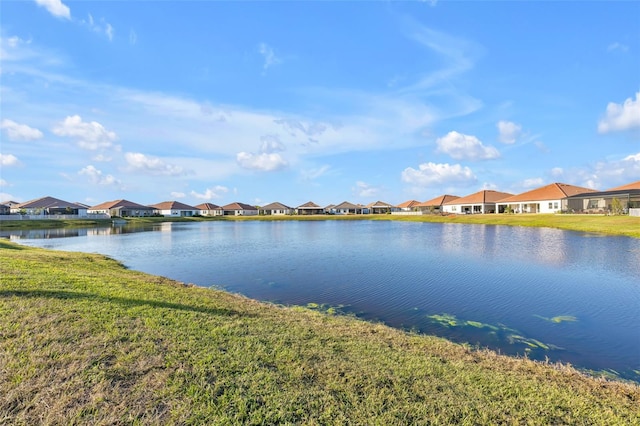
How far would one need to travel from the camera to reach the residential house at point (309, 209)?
309 ft

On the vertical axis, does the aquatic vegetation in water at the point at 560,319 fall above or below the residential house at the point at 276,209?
below

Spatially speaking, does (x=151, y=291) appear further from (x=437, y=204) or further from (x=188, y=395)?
(x=437, y=204)

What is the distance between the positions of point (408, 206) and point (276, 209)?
39.6m

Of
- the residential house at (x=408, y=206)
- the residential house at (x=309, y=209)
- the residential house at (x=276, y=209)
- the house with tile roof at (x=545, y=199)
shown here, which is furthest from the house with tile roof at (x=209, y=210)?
the house with tile roof at (x=545, y=199)

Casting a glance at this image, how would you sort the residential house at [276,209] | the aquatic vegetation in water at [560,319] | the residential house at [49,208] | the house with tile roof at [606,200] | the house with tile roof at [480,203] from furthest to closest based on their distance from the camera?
the residential house at [276,209]
the house with tile roof at [480,203]
the residential house at [49,208]
the house with tile roof at [606,200]
the aquatic vegetation in water at [560,319]

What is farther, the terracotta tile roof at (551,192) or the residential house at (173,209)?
the residential house at (173,209)

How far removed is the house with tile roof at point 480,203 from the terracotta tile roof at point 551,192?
16.8 feet

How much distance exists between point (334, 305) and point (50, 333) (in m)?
7.22

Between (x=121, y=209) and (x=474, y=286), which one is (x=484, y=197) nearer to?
(x=474, y=286)

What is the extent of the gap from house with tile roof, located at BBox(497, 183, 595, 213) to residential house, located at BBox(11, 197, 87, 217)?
274 ft

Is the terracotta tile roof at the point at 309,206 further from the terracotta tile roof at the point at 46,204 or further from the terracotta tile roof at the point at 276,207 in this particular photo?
the terracotta tile roof at the point at 46,204

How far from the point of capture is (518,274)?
14086 mm

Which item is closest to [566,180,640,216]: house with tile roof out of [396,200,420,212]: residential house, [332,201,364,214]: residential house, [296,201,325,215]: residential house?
[396,200,420,212]: residential house

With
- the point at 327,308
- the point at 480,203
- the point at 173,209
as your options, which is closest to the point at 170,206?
the point at 173,209
